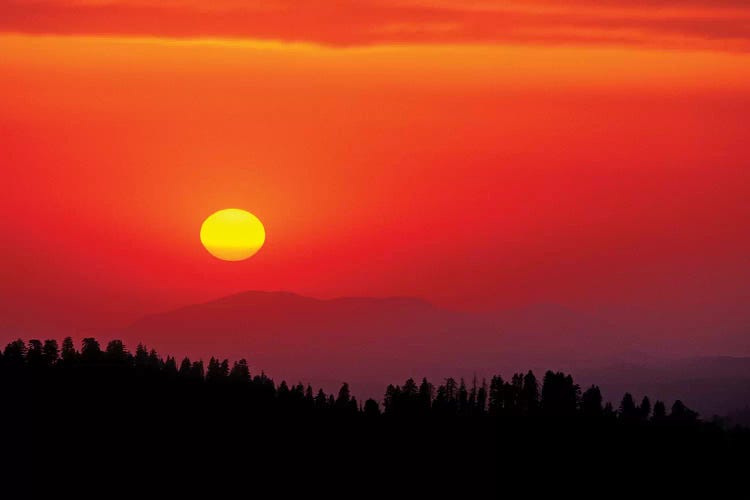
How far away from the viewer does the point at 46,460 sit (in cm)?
15112

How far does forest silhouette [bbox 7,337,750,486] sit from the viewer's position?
163000mm

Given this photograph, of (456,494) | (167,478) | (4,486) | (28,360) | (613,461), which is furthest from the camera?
(28,360)

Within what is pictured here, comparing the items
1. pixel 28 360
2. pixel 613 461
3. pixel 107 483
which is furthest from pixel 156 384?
pixel 613 461

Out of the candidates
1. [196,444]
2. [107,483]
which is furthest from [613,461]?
[107,483]

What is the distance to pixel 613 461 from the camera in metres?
177

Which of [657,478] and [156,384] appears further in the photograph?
[156,384]

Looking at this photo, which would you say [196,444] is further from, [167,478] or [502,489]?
[502,489]

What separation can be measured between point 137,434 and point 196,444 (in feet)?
19.7

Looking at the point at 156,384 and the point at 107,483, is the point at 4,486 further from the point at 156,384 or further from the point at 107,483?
the point at 156,384

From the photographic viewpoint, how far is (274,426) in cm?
17525

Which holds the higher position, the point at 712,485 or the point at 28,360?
the point at 28,360

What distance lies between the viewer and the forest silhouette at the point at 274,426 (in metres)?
163

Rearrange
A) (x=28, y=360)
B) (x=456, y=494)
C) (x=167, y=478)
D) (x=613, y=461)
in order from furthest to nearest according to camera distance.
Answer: (x=28, y=360) → (x=613, y=461) → (x=456, y=494) → (x=167, y=478)

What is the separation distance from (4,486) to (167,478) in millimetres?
16919
